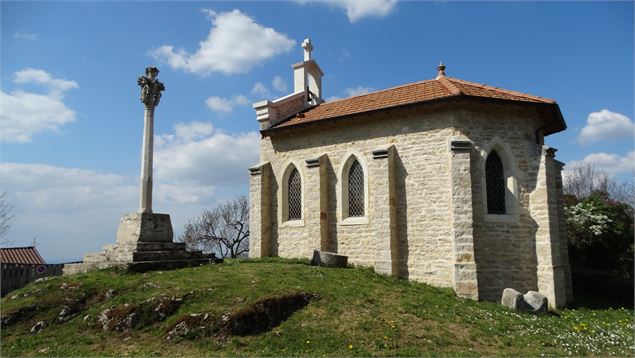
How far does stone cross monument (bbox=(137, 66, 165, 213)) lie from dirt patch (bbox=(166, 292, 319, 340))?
5.37m

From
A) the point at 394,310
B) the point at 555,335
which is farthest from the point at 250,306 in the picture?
the point at 555,335

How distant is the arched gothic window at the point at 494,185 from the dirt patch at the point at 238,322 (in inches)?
334

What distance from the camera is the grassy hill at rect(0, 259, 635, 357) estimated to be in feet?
28.5

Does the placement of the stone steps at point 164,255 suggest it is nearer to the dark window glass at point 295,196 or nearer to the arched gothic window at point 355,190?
the dark window glass at point 295,196

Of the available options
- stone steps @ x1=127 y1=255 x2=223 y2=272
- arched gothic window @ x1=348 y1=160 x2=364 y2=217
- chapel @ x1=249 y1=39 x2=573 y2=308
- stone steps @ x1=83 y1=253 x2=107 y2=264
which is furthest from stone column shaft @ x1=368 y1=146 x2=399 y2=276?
stone steps @ x1=83 y1=253 x2=107 y2=264

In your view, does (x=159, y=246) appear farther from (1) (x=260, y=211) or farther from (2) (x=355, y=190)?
(2) (x=355, y=190)

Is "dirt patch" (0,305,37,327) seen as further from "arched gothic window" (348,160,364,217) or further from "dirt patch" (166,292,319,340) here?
"arched gothic window" (348,160,364,217)

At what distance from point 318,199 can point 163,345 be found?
362 inches

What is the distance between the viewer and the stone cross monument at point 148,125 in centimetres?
1357

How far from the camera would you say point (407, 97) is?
16.2 metres

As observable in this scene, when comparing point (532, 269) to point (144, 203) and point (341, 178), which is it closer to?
point (341, 178)

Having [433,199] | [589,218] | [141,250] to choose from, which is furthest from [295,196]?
[589,218]

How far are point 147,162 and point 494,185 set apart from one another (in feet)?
38.5

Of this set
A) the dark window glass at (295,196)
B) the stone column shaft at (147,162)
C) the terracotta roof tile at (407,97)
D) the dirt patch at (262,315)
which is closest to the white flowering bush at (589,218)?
the terracotta roof tile at (407,97)
